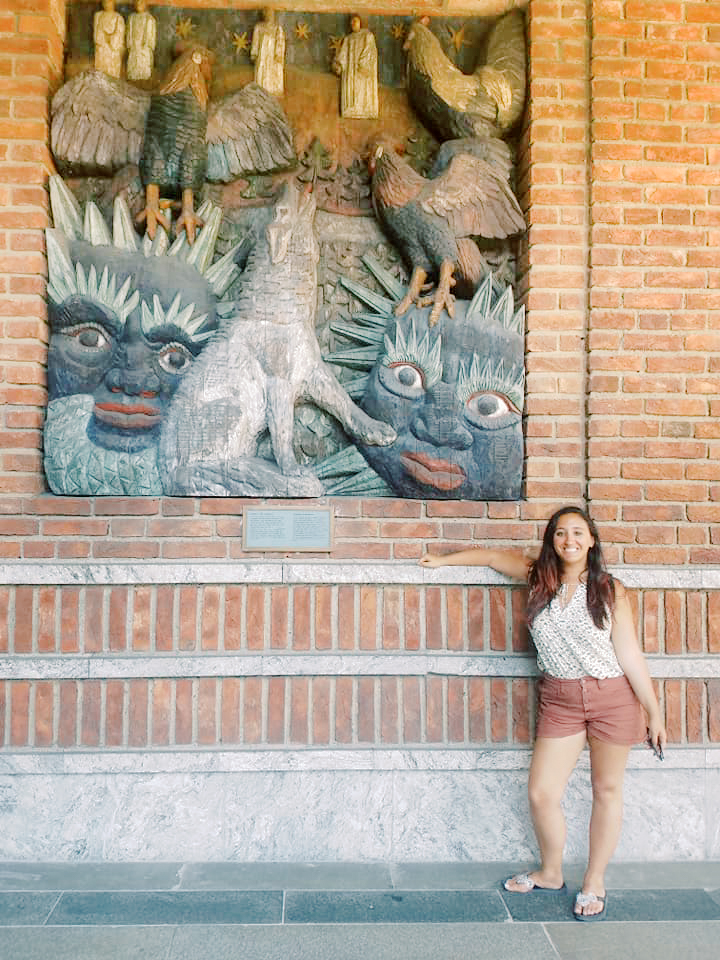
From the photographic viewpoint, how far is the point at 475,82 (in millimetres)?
3590

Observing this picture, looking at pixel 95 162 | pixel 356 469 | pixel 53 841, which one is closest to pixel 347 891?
pixel 53 841

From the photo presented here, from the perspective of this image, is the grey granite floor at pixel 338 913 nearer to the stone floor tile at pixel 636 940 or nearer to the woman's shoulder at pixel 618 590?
the stone floor tile at pixel 636 940

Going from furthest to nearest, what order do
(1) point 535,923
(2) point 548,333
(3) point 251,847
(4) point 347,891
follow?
(2) point 548,333 → (3) point 251,847 → (4) point 347,891 → (1) point 535,923

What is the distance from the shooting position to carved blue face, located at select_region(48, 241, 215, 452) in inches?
137

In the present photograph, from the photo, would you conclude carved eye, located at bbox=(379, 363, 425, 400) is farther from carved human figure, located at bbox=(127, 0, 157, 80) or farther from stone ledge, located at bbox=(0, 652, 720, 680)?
carved human figure, located at bbox=(127, 0, 157, 80)

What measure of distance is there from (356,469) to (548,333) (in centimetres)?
102

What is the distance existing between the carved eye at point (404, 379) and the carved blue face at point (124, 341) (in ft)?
2.71

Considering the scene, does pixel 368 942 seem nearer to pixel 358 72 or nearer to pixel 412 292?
pixel 412 292

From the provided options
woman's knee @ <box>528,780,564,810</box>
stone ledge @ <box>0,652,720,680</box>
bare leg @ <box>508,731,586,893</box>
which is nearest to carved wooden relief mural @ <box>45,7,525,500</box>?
stone ledge @ <box>0,652,720,680</box>

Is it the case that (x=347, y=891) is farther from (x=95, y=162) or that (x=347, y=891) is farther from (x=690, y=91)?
(x=690, y=91)

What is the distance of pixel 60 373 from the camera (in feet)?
11.4

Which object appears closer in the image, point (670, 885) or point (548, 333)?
point (670, 885)

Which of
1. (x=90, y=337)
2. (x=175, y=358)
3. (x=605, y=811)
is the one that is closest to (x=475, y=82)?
(x=175, y=358)

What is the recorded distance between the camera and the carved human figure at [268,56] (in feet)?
12.0
